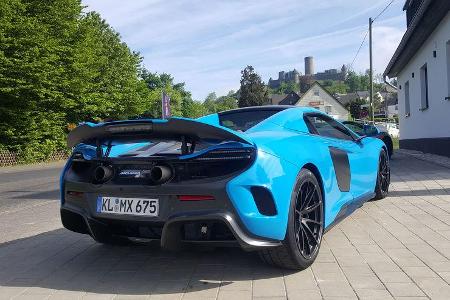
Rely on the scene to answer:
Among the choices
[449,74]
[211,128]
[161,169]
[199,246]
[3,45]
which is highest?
[3,45]

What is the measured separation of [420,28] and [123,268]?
11.8 meters

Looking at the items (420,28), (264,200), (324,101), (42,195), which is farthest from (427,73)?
(324,101)

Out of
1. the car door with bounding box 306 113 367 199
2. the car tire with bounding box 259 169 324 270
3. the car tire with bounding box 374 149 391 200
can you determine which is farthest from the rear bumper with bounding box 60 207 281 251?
the car tire with bounding box 374 149 391 200

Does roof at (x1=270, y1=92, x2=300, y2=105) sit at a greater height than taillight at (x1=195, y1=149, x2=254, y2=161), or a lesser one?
greater

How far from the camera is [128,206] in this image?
3391 mm

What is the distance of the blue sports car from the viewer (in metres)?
3.15

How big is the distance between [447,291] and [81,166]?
2774 millimetres

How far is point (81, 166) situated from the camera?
3.87 meters

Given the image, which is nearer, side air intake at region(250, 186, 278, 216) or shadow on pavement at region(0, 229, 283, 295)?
side air intake at region(250, 186, 278, 216)

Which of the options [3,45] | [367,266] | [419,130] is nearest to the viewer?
[367,266]

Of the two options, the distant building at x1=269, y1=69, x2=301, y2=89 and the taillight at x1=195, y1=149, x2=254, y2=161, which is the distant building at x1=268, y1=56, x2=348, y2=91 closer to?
the distant building at x1=269, y1=69, x2=301, y2=89

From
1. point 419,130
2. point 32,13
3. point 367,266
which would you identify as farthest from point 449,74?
point 32,13

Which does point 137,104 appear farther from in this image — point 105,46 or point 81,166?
point 81,166

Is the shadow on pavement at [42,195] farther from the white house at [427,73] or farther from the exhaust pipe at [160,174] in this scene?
the white house at [427,73]
